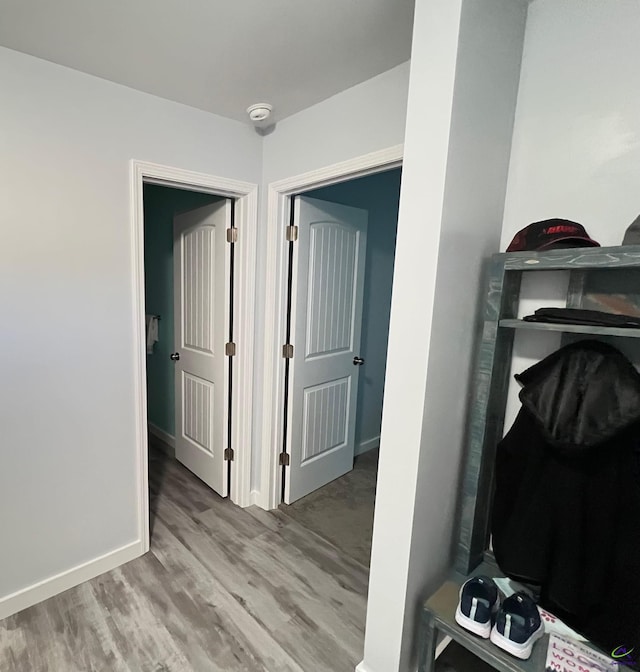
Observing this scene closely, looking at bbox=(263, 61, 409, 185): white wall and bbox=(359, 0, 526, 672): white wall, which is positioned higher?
bbox=(263, 61, 409, 185): white wall

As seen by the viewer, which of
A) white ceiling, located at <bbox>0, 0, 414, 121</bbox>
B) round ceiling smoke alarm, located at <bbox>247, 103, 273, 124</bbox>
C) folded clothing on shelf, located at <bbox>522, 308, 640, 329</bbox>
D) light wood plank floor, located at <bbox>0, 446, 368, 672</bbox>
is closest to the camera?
folded clothing on shelf, located at <bbox>522, 308, 640, 329</bbox>

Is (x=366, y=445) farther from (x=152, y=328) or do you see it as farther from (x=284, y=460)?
(x=152, y=328)

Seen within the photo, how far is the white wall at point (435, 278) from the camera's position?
1.08m

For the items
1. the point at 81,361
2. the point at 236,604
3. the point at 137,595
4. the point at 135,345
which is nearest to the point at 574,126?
the point at 135,345

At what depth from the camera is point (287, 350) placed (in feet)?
7.95

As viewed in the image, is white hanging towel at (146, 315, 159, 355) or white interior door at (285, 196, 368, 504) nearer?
white interior door at (285, 196, 368, 504)

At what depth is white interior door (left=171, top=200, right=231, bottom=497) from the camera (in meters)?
2.46

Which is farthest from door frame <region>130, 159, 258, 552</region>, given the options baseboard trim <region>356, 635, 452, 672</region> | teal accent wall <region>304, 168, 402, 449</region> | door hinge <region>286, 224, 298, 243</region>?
baseboard trim <region>356, 635, 452, 672</region>

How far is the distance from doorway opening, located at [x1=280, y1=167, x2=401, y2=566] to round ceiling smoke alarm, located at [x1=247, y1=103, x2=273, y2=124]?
464mm

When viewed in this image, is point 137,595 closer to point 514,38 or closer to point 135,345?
point 135,345

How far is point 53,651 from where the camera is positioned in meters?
1.56

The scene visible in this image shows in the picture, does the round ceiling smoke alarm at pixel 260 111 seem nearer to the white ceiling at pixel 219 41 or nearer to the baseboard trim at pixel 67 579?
the white ceiling at pixel 219 41

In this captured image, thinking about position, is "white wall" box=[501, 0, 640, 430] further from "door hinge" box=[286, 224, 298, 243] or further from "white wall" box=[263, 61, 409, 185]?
"door hinge" box=[286, 224, 298, 243]

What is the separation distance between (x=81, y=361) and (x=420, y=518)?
1.62 m
